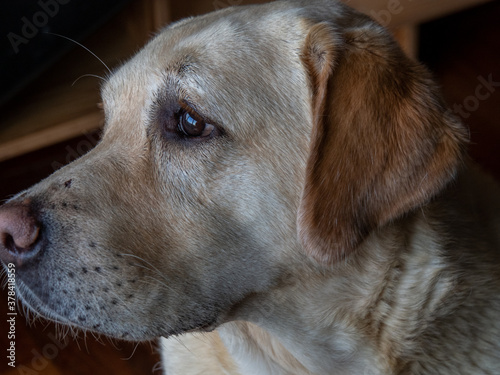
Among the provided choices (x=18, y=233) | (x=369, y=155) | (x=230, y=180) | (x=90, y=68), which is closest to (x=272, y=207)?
(x=230, y=180)

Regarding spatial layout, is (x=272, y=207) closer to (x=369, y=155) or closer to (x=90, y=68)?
(x=369, y=155)

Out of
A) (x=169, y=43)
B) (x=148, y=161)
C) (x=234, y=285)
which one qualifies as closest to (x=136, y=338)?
(x=234, y=285)

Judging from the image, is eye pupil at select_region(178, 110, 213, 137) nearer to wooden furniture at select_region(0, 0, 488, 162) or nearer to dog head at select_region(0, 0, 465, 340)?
dog head at select_region(0, 0, 465, 340)

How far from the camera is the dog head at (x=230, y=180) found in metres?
1.30

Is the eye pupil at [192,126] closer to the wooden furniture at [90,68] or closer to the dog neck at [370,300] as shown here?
the dog neck at [370,300]

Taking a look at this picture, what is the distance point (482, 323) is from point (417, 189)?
17.1 inches

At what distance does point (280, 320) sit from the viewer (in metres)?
1.48

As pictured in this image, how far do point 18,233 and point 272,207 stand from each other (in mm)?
486

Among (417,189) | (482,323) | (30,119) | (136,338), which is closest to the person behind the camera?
(417,189)

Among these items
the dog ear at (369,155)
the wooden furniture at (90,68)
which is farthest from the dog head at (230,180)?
the wooden furniture at (90,68)

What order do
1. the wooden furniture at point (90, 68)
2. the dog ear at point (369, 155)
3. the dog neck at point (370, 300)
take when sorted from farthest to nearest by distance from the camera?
the wooden furniture at point (90, 68) → the dog neck at point (370, 300) → the dog ear at point (369, 155)

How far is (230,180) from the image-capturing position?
4.39 feet

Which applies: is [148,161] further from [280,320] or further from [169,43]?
[280,320]

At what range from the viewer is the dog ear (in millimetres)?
1291
